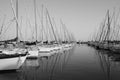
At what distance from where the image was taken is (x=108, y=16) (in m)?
53.6

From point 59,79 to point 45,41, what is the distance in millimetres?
37729

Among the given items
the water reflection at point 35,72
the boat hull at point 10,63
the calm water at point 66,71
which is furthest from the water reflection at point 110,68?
the boat hull at point 10,63

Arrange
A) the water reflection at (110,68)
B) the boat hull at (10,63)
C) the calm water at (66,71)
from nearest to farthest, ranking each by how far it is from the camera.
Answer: the calm water at (66,71)
the water reflection at (110,68)
the boat hull at (10,63)

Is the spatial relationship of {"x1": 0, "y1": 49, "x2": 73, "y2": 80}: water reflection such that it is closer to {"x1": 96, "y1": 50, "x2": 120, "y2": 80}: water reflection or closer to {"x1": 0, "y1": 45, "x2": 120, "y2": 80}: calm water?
{"x1": 0, "y1": 45, "x2": 120, "y2": 80}: calm water

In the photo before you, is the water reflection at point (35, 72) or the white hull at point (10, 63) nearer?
the water reflection at point (35, 72)

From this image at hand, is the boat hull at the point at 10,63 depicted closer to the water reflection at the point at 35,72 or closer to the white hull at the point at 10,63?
the white hull at the point at 10,63

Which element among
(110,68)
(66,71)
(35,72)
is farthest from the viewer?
(110,68)

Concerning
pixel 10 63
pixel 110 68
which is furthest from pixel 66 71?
pixel 10 63

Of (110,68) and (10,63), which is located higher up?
(10,63)

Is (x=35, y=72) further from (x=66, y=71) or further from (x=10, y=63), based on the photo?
(x=66, y=71)

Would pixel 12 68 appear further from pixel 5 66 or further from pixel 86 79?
pixel 86 79

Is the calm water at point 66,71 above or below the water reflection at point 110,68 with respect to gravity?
above

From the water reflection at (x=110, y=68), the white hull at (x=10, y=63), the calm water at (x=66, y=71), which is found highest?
the white hull at (x=10, y=63)

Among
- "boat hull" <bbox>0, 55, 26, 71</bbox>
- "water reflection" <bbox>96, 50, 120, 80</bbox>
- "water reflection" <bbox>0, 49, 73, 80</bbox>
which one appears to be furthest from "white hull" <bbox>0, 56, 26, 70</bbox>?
"water reflection" <bbox>96, 50, 120, 80</bbox>
